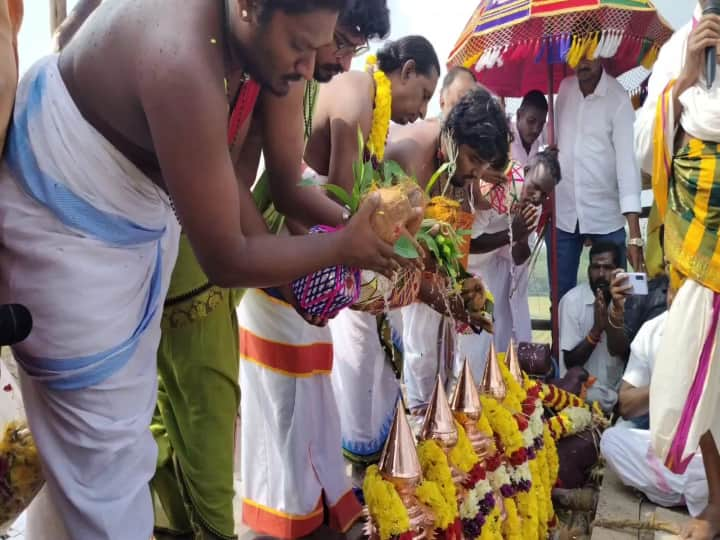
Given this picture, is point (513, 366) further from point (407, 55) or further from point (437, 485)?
point (407, 55)

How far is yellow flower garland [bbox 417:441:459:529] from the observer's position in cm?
189

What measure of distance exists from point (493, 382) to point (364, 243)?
49.4 inches

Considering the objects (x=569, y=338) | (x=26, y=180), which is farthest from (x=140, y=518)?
(x=569, y=338)

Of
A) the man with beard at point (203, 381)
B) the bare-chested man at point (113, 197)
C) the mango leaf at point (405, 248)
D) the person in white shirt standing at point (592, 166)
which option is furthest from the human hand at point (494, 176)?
the person in white shirt standing at point (592, 166)

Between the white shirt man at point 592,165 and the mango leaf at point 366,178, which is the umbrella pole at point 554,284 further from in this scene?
the mango leaf at point 366,178

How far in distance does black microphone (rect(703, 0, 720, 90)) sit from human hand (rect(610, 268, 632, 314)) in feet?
4.83

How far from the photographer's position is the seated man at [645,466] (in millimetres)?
3043

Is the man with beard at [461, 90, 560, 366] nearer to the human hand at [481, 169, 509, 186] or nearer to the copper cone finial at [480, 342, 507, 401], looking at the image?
the human hand at [481, 169, 509, 186]

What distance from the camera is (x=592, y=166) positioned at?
495cm

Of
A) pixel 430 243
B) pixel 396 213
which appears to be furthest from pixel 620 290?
pixel 396 213

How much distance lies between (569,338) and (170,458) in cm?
291

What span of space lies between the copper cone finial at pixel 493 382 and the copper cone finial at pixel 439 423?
17.4 inches

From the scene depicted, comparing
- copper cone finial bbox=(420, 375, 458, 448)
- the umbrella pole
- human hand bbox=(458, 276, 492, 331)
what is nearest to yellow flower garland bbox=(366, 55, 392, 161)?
human hand bbox=(458, 276, 492, 331)

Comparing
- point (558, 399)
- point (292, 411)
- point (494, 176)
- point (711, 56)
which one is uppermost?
point (711, 56)
